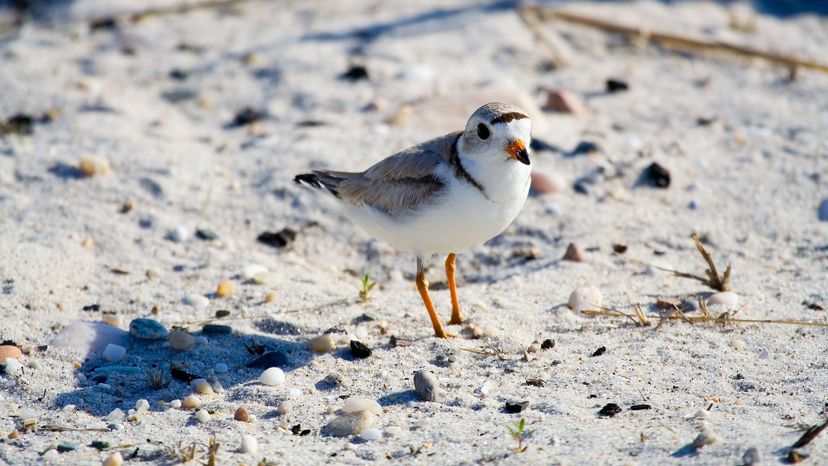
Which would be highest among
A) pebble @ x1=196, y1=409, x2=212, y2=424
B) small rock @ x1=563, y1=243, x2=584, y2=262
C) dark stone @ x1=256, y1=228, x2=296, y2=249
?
pebble @ x1=196, y1=409, x2=212, y2=424

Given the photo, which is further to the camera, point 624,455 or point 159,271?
point 159,271

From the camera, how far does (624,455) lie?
3676 mm

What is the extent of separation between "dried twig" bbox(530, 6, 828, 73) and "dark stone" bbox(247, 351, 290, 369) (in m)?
5.10

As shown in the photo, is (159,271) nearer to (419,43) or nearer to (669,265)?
(669,265)

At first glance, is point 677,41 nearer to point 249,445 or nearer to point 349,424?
point 349,424

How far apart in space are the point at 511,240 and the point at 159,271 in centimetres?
220

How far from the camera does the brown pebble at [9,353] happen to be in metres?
4.53

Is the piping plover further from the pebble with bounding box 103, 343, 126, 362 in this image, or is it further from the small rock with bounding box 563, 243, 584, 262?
the pebble with bounding box 103, 343, 126, 362

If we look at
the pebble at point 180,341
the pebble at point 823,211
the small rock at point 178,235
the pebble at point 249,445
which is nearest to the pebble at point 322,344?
the pebble at point 180,341

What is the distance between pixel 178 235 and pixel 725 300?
3.28m

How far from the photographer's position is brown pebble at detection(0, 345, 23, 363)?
4527 mm

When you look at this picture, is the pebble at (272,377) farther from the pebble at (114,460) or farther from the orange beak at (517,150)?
the orange beak at (517,150)

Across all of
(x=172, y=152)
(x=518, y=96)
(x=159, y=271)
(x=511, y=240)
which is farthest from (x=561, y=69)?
(x=159, y=271)

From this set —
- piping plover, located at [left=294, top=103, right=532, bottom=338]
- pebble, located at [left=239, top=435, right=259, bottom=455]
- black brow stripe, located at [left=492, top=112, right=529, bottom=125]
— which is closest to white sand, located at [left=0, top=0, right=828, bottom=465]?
pebble, located at [left=239, top=435, right=259, bottom=455]
